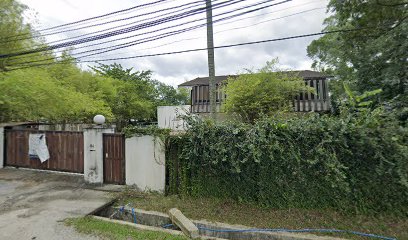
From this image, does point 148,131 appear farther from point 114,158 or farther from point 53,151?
point 53,151

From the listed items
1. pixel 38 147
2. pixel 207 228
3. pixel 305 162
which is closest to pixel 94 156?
pixel 38 147

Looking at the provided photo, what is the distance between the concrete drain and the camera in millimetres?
3627

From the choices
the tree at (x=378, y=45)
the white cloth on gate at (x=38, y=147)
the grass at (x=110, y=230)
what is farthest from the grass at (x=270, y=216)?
the white cloth on gate at (x=38, y=147)

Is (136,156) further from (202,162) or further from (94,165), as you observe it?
(202,162)

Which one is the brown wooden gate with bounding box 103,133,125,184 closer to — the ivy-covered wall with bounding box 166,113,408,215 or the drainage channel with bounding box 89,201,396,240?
the drainage channel with bounding box 89,201,396,240

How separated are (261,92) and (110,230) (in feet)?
25.4

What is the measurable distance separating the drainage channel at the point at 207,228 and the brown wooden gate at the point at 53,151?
9.62 feet

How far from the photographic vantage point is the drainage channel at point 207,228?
11.9 feet

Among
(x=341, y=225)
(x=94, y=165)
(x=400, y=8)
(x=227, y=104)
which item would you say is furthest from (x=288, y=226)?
(x=400, y=8)

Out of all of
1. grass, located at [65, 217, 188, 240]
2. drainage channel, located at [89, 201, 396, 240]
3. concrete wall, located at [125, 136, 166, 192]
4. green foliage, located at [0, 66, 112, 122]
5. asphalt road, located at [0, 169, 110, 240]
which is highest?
green foliage, located at [0, 66, 112, 122]

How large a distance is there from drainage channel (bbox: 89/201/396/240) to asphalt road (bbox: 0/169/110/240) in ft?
1.72

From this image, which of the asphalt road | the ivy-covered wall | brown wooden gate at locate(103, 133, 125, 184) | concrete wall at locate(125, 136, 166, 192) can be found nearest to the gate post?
brown wooden gate at locate(103, 133, 125, 184)

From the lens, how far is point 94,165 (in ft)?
19.9

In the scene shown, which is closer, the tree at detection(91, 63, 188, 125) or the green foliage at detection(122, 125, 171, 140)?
the green foliage at detection(122, 125, 171, 140)
